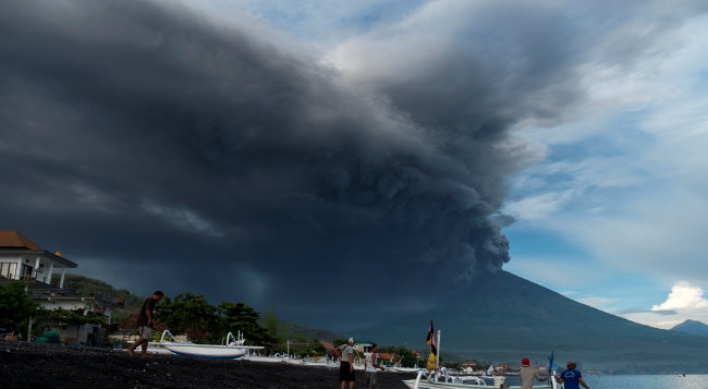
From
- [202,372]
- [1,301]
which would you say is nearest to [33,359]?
[202,372]

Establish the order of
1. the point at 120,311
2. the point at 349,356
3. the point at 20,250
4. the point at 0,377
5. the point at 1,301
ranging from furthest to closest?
the point at 120,311, the point at 20,250, the point at 1,301, the point at 349,356, the point at 0,377

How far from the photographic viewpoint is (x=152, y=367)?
24.4m

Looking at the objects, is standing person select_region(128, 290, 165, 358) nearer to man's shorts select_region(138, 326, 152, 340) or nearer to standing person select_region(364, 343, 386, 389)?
man's shorts select_region(138, 326, 152, 340)

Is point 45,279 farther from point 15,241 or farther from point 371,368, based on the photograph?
point 371,368

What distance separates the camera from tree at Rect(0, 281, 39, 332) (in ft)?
152

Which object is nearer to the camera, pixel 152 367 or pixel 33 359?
pixel 33 359

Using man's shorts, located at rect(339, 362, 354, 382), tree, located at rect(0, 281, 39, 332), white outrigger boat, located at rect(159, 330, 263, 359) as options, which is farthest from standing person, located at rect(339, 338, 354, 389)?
tree, located at rect(0, 281, 39, 332)

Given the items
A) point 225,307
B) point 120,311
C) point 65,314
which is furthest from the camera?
point 120,311

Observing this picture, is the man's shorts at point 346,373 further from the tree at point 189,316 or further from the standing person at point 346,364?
the tree at point 189,316

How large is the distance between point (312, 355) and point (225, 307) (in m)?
26.3

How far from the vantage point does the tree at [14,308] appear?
46.2 m

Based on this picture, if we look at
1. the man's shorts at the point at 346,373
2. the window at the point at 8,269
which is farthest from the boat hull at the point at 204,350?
the window at the point at 8,269

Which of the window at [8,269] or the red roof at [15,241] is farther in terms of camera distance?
the red roof at [15,241]

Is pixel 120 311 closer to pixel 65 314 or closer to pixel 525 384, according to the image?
pixel 65 314
